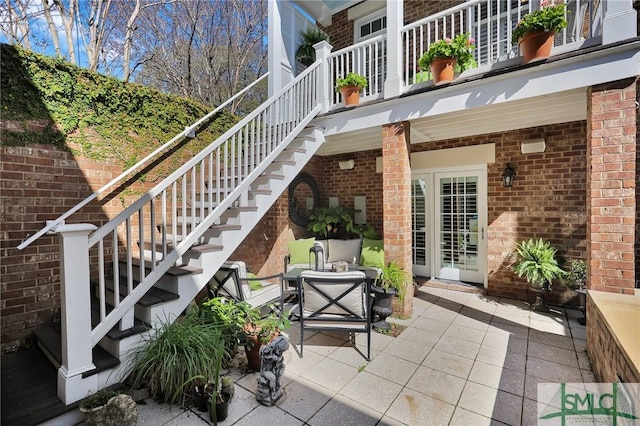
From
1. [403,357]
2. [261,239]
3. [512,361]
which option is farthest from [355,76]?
[512,361]

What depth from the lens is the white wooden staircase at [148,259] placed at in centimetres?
209

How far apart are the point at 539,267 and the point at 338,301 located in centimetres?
312

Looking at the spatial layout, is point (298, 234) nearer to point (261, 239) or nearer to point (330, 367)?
point (261, 239)

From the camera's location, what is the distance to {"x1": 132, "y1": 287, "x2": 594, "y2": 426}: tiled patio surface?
7.09 feet

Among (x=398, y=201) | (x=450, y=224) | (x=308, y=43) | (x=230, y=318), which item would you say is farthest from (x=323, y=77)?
(x=230, y=318)

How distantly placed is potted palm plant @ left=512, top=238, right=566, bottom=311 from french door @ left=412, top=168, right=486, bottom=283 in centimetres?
84

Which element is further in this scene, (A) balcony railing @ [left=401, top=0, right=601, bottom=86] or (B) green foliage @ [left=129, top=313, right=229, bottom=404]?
(A) balcony railing @ [left=401, top=0, right=601, bottom=86]

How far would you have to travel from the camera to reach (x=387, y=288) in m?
3.73

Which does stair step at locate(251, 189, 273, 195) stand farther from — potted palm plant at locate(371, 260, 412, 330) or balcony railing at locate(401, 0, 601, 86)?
balcony railing at locate(401, 0, 601, 86)

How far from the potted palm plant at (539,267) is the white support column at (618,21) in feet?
8.88

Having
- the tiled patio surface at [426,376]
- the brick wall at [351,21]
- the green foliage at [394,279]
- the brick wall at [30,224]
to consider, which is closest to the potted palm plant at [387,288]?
the green foliage at [394,279]

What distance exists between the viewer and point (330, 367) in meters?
2.83

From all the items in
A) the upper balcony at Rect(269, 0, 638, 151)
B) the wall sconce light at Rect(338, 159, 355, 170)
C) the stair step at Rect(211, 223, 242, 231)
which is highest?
the upper balcony at Rect(269, 0, 638, 151)

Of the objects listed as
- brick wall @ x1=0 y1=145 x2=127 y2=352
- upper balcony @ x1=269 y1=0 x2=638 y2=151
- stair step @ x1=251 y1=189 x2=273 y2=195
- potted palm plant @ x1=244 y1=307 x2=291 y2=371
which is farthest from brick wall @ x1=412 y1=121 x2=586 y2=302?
brick wall @ x1=0 y1=145 x2=127 y2=352
